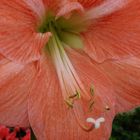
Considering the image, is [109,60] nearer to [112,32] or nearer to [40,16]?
[112,32]

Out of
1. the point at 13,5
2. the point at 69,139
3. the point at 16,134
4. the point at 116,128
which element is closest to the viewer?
the point at 13,5

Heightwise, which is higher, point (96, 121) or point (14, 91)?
point (14, 91)

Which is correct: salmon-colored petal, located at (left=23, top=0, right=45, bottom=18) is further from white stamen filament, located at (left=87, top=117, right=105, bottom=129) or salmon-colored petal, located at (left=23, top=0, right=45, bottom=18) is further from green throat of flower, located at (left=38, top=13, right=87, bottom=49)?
white stamen filament, located at (left=87, top=117, right=105, bottom=129)

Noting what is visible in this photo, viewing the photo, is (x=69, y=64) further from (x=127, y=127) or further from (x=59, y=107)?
(x=127, y=127)

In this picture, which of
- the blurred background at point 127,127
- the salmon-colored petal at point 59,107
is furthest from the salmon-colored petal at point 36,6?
the blurred background at point 127,127

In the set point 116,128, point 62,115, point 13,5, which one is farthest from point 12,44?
point 116,128

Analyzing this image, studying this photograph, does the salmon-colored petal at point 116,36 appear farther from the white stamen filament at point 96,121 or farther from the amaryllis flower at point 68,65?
the white stamen filament at point 96,121

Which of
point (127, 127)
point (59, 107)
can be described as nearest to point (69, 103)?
point (59, 107)
